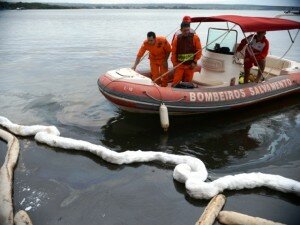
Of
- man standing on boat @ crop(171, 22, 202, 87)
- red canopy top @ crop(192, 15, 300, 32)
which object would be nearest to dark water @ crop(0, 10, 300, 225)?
man standing on boat @ crop(171, 22, 202, 87)

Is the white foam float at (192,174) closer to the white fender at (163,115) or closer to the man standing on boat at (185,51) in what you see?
the white fender at (163,115)

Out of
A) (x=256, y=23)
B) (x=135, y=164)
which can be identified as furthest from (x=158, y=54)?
(x=135, y=164)

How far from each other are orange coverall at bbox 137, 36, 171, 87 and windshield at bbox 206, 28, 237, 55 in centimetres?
104

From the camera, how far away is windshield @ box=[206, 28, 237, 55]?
7.83m

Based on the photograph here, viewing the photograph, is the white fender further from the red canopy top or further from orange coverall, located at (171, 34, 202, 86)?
the red canopy top

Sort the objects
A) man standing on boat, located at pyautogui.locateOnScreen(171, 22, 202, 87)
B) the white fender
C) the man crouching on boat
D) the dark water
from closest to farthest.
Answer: the dark water < the white fender < man standing on boat, located at pyautogui.locateOnScreen(171, 22, 202, 87) < the man crouching on boat

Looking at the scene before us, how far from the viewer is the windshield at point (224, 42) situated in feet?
25.7

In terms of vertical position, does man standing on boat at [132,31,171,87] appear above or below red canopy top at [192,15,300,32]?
below

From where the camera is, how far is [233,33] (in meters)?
7.79

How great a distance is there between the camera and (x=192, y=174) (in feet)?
16.7

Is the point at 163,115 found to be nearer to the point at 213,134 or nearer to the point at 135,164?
the point at 213,134

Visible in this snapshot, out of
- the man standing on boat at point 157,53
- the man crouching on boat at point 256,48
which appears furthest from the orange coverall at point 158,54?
the man crouching on boat at point 256,48

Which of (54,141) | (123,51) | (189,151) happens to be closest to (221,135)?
(189,151)

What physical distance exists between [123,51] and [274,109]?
492 inches
